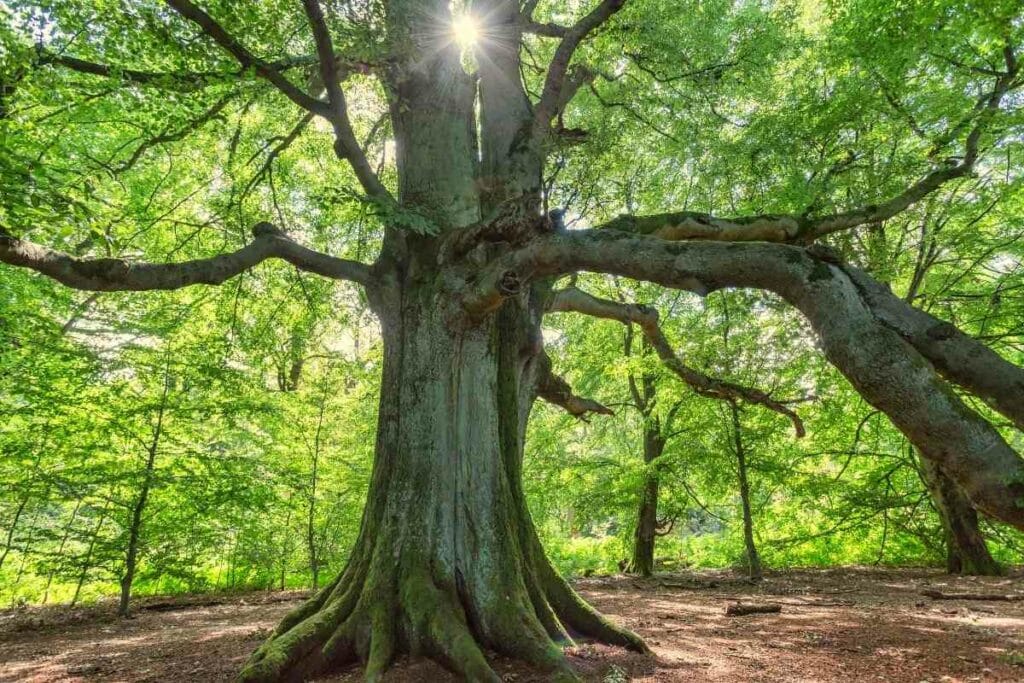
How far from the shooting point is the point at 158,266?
3854 millimetres

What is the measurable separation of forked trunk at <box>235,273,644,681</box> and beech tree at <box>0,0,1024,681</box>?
16 mm

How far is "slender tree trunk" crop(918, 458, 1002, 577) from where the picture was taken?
32.5 ft

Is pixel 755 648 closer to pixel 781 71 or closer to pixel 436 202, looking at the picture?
pixel 436 202

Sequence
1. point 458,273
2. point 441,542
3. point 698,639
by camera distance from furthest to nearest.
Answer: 1. point 698,639
2. point 458,273
3. point 441,542

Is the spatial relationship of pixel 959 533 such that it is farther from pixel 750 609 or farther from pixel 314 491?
pixel 314 491

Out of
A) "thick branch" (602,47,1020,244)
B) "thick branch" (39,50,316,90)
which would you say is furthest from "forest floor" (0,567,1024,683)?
"thick branch" (39,50,316,90)

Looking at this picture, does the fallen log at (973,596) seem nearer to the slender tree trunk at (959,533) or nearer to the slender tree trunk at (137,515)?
the slender tree trunk at (959,533)

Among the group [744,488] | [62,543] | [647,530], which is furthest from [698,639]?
[62,543]

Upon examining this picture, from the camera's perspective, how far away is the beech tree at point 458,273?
2518 mm

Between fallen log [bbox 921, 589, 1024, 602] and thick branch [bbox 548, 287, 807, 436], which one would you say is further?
fallen log [bbox 921, 589, 1024, 602]

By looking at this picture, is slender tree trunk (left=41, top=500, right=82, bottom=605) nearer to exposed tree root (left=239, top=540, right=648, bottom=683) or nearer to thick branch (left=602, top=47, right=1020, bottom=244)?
exposed tree root (left=239, top=540, right=648, bottom=683)

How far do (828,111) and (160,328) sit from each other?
10.1 meters

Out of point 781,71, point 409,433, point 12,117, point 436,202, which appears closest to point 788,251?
point 409,433

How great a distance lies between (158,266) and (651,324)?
16.9 ft
